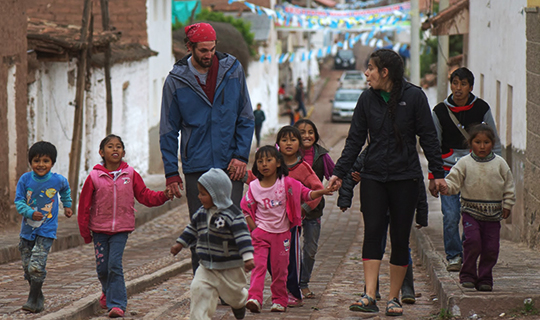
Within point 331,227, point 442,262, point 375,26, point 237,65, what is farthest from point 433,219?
point 375,26

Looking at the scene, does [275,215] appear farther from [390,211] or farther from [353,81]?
[353,81]

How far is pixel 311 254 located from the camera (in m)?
7.24

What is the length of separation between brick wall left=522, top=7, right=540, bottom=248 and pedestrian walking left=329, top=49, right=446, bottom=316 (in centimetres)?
348

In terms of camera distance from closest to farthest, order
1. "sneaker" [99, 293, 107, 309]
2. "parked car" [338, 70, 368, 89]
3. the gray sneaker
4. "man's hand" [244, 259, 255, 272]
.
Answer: "man's hand" [244, 259, 255, 272]
"sneaker" [99, 293, 107, 309]
the gray sneaker
"parked car" [338, 70, 368, 89]

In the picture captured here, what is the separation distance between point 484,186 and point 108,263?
293 centimetres

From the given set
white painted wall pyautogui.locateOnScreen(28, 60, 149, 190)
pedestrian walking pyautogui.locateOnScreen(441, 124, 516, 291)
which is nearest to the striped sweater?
pedestrian walking pyautogui.locateOnScreen(441, 124, 516, 291)

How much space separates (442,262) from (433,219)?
535cm

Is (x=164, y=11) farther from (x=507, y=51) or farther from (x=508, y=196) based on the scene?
(x=508, y=196)

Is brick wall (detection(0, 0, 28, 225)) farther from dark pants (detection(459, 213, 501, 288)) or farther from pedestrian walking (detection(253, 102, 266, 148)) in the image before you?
pedestrian walking (detection(253, 102, 266, 148))

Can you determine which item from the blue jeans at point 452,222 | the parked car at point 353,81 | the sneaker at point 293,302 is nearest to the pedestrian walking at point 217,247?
the sneaker at point 293,302

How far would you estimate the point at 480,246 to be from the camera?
6.29m

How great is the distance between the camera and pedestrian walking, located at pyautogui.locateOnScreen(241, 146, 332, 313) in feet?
20.6

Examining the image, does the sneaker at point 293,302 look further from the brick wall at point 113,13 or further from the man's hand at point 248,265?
the brick wall at point 113,13

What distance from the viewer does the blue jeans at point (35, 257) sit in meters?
6.37
